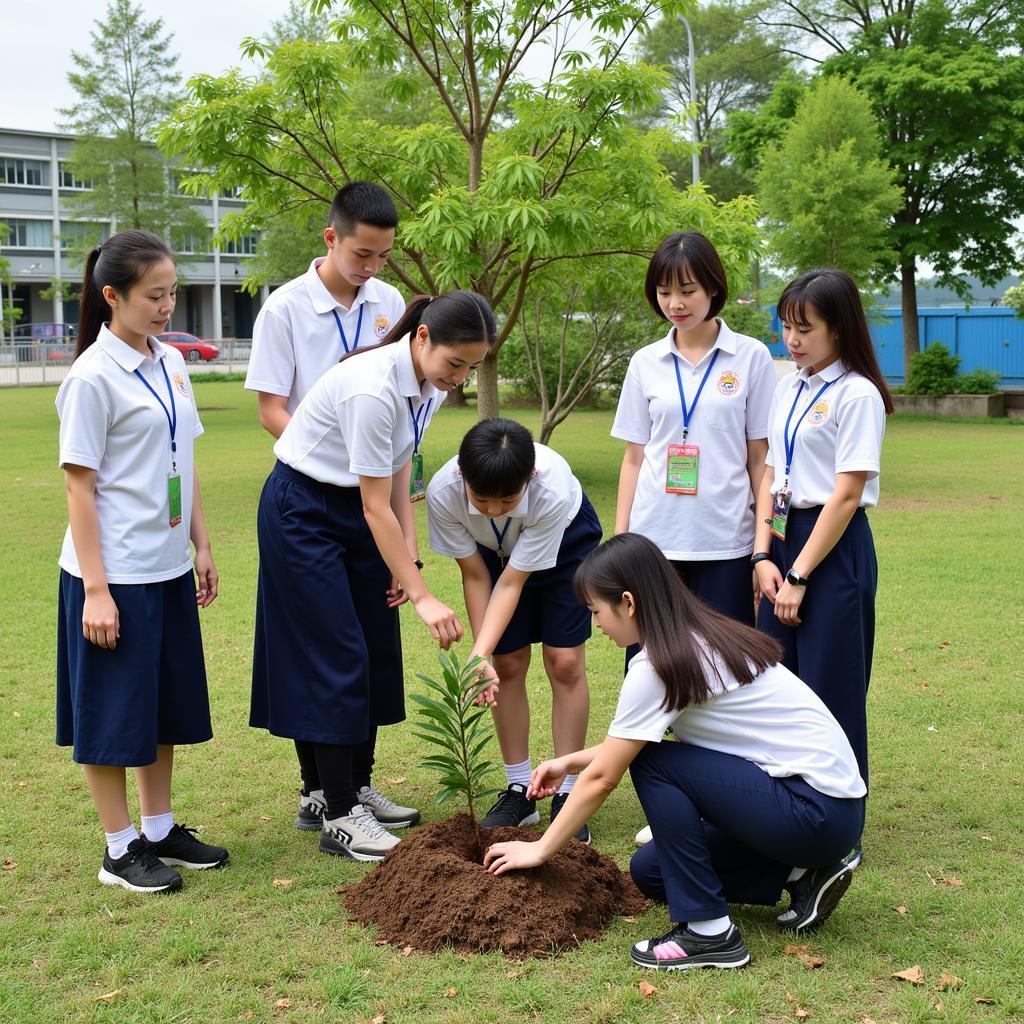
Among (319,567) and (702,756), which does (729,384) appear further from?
(319,567)

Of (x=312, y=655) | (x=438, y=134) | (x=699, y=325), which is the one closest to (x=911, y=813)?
(x=699, y=325)

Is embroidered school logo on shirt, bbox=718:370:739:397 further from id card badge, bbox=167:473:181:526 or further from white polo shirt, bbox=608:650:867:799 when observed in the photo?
id card badge, bbox=167:473:181:526

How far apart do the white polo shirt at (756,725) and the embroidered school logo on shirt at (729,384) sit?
110 cm

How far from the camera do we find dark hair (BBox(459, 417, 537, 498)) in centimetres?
339

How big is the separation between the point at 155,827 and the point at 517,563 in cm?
144

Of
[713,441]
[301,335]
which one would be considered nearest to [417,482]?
[301,335]

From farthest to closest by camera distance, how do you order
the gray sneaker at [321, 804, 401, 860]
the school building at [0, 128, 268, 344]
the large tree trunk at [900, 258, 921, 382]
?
the school building at [0, 128, 268, 344] < the large tree trunk at [900, 258, 921, 382] < the gray sneaker at [321, 804, 401, 860]

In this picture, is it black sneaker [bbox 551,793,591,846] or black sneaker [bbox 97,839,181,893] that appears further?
black sneaker [bbox 551,793,591,846]

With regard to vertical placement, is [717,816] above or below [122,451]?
below

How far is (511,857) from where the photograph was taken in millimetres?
3248

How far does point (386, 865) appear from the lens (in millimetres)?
3508

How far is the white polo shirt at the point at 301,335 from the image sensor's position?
13.1 ft

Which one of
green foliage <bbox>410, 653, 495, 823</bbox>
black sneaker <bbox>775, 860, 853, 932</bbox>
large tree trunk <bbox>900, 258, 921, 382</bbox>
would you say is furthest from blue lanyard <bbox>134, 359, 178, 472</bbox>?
large tree trunk <bbox>900, 258, 921, 382</bbox>

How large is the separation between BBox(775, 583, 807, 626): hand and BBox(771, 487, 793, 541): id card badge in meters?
0.17
